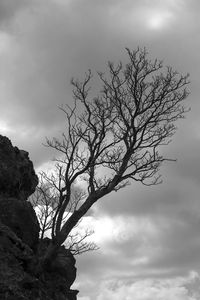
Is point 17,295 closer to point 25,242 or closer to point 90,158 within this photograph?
point 25,242

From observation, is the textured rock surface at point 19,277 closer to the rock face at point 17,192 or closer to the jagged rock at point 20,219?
the jagged rock at point 20,219

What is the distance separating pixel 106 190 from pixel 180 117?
647 cm

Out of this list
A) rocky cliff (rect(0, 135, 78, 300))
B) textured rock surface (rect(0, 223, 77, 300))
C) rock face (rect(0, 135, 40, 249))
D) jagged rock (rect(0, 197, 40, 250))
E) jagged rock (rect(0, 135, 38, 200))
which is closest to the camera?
textured rock surface (rect(0, 223, 77, 300))

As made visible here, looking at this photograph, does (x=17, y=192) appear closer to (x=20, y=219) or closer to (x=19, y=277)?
(x=20, y=219)

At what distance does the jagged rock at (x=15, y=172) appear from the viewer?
24656mm

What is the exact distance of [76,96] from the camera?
76.8ft

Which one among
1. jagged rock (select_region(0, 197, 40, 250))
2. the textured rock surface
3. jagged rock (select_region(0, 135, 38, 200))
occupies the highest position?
jagged rock (select_region(0, 135, 38, 200))

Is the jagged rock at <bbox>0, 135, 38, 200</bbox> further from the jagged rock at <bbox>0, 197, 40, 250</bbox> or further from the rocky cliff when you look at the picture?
the jagged rock at <bbox>0, 197, 40, 250</bbox>

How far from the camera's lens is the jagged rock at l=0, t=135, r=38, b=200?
24656 millimetres

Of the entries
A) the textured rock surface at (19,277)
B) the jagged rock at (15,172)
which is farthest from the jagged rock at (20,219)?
the jagged rock at (15,172)

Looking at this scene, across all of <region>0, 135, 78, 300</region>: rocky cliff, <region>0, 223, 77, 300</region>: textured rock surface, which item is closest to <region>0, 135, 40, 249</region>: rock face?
<region>0, 135, 78, 300</region>: rocky cliff

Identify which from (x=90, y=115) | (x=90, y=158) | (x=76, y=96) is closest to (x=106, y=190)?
(x=90, y=158)

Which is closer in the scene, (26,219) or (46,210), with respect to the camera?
(26,219)

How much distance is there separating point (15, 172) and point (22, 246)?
6.10m
